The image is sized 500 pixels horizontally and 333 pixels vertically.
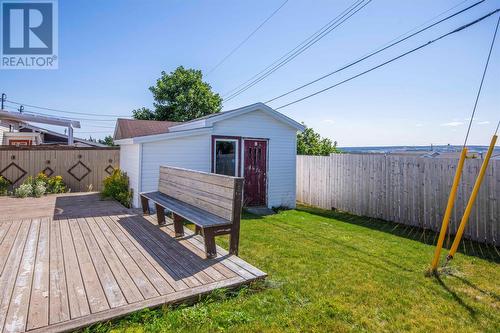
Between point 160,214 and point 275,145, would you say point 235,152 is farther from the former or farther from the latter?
point 160,214

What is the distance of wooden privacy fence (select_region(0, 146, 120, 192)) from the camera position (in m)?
11.0

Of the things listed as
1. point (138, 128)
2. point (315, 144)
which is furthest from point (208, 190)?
point (315, 144)

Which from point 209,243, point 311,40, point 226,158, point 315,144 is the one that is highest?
point 311,40

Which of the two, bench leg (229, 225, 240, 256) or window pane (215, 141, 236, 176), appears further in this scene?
window pane (215, 141, 236, 176)

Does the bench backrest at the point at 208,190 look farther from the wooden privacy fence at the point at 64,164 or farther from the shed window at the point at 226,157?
the wooden privacy fence at the point at 64,164

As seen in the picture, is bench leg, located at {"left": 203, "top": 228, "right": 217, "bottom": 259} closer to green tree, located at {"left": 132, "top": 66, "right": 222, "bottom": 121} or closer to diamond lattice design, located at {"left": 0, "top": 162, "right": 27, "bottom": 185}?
diamond lattice design, located at {"left": 0, "top": 162, "right": 27, "bottom": 185}

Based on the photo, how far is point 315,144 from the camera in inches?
748

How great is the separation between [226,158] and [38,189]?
677cm

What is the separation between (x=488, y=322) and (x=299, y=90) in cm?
1137

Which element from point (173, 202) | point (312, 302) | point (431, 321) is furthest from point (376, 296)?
point (173, 202)

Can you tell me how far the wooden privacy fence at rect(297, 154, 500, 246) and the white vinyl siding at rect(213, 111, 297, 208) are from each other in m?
1.32

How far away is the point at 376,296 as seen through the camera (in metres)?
3.40

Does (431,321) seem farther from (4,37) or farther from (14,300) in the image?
(4,37)

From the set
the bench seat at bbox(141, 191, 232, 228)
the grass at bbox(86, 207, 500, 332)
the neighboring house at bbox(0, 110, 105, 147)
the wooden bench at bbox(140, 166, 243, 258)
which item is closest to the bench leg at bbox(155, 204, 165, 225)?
the wooden bench at bbox(140, 166, 243, 258)
